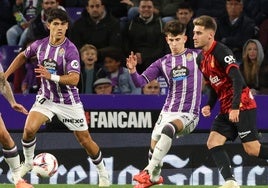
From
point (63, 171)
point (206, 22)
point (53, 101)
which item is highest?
point (206, 22)

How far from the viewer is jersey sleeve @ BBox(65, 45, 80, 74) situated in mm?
12438

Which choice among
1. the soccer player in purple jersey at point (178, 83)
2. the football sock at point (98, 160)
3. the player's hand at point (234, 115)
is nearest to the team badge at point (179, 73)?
the soccer player in purple jersey at point (178, 83)

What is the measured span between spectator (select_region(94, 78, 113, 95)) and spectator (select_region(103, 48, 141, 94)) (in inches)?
6.1

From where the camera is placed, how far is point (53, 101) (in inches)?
505

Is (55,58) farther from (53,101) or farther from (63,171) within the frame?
(63,171)

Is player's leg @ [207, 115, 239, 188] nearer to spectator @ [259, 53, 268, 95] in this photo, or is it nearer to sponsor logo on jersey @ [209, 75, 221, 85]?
sponsor logo on jersey @ [209, 75, 221, 85]

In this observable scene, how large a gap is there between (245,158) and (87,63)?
8.91 ft

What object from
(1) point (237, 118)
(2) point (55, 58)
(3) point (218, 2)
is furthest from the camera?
(3) point (218, 2)

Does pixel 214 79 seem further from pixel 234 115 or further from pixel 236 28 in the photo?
pixel 236 28

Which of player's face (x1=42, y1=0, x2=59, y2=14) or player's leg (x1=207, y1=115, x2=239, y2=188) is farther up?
player's face (x1=42, y1=0, x2=59, y2=14)

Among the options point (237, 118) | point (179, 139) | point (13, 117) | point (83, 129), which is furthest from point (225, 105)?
point (13, 117)

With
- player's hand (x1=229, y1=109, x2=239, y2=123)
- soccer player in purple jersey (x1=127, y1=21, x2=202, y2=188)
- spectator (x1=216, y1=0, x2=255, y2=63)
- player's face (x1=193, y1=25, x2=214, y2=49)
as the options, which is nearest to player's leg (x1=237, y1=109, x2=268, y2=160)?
player's hand (x1=229, y1=109, x2=239, y2=123)

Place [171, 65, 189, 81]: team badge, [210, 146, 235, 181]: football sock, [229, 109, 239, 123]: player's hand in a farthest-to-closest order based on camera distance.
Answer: [171, 65, 189, 81]: team badge, [210, 146, 235, 181]: football sock, [229, 109, 239, 123]: player's hand

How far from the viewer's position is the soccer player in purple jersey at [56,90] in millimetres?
12625
